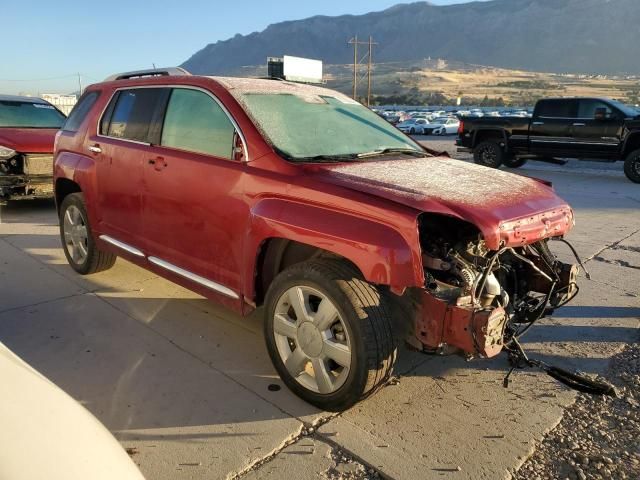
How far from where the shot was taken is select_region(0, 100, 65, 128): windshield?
876cm

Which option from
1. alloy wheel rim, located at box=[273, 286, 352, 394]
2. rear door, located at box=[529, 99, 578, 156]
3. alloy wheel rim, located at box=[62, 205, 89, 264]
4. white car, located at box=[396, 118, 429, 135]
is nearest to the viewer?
alloy wheel rim, located at box=[273, 286, 352, 394]

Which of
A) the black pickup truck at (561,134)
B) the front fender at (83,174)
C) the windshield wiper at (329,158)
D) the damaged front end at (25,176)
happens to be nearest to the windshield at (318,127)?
the windshield wiper at (329,158)

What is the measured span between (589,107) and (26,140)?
12876 millimetres

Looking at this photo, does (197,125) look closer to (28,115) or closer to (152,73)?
(152,73)

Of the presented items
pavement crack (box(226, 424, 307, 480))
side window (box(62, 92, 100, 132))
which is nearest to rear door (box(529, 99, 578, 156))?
side window (box(62, 92, 100, 132))

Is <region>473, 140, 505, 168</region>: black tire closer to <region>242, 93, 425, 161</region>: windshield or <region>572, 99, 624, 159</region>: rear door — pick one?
<region>572, 99, 624, 159</region>: rear door

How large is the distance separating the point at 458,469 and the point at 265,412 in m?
1.05

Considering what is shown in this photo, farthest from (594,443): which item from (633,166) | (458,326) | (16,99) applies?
(633,166)

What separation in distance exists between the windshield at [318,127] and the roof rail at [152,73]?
1.00m

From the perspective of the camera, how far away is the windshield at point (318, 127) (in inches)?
134

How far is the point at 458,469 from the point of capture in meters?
2.56

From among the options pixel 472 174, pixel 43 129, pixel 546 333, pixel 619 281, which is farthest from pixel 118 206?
pixel 43 129

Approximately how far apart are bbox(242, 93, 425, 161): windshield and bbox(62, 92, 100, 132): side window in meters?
2.08

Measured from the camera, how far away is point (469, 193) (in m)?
2.93
